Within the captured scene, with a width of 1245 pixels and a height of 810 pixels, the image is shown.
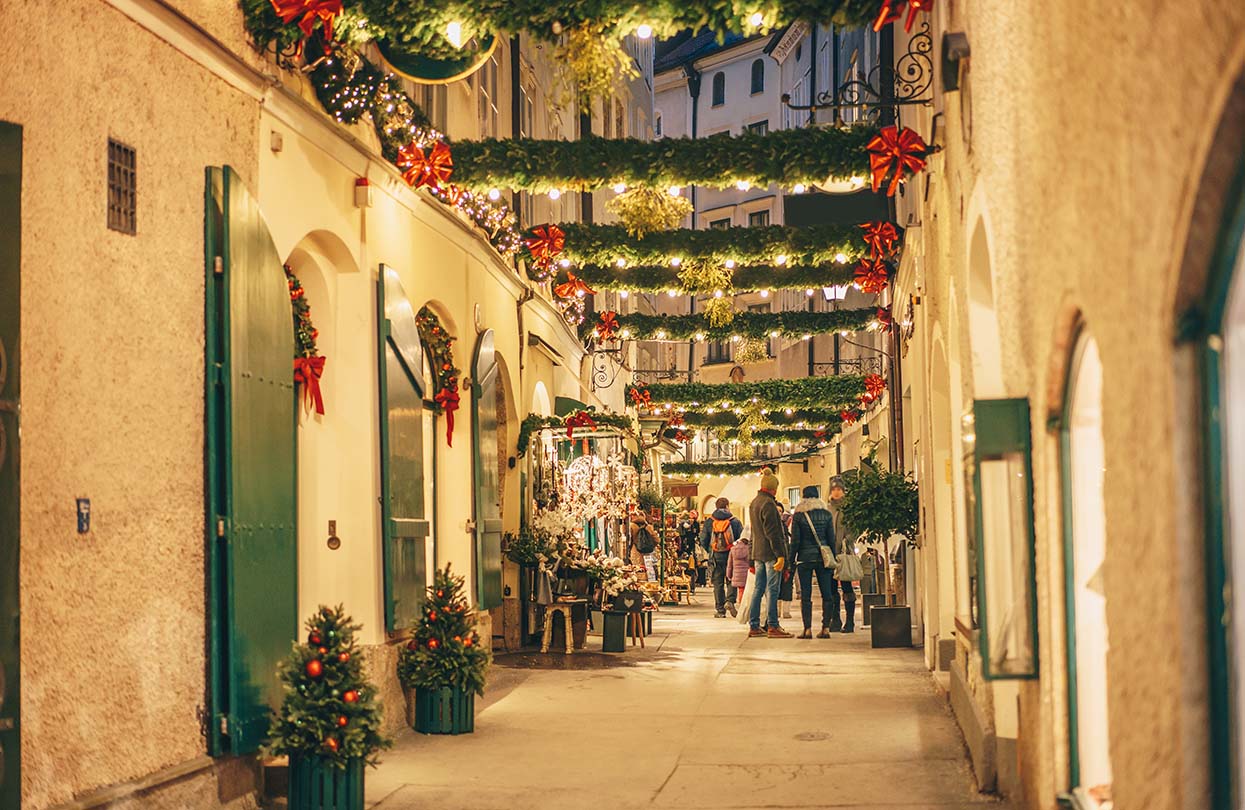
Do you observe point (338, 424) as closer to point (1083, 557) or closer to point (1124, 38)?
point (1083, 557)

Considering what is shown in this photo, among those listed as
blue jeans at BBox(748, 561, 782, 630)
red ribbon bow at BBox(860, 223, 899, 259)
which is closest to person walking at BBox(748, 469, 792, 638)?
blue jeans at BBox(748, 561, 782, 630)

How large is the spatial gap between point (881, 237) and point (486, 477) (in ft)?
16.5

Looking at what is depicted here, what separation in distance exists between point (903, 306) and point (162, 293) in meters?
11.2

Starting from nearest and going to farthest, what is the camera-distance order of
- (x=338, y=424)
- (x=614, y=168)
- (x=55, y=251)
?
(x=55, y=251)
(x=338, y=424)
(x=614, y=168)

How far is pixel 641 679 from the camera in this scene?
533 inches

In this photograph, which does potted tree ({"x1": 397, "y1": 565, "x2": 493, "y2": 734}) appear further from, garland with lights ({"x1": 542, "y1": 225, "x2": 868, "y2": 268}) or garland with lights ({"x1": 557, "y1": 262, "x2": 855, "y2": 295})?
garland with lights ({"x1": 557, "y1": 262, "x2": 855, "y2": 295})

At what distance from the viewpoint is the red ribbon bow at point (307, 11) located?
8.04 metres

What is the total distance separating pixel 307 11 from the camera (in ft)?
26.7

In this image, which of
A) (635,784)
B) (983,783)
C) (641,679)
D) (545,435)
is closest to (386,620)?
(635,784)

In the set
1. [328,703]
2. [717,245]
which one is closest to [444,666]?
[328,703]

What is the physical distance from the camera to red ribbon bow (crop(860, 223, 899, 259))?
15.4m

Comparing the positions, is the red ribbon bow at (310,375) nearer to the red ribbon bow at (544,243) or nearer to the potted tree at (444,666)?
the potted tree at (444,666)

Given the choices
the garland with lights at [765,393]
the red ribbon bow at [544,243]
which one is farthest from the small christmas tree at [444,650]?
the garland with lights at [765,393]

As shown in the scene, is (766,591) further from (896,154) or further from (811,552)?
A: (896,154)
